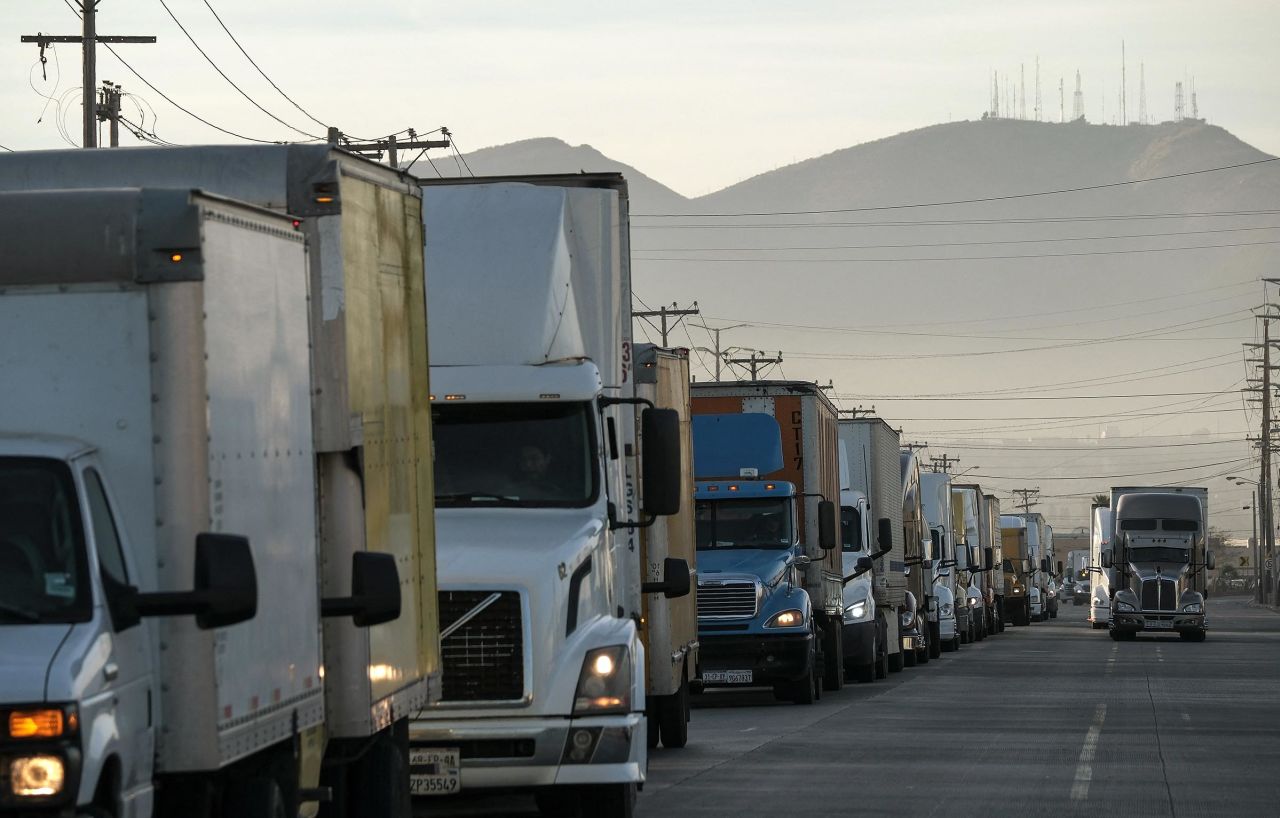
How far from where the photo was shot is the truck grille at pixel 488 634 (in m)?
12.4

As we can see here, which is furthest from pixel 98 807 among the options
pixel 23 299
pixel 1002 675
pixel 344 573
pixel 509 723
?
pixel 1002 675

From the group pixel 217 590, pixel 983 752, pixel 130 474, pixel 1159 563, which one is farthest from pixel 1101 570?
pixel 217 590

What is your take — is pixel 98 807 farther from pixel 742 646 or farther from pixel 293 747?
pixel 742 646

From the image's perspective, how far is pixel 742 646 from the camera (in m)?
26.6

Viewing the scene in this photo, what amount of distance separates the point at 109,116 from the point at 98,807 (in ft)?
102

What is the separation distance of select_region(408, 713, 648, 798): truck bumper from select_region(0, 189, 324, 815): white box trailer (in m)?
4.38

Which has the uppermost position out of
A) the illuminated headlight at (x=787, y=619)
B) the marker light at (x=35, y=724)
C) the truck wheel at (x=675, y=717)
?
the marker light at (x=35, y=724)

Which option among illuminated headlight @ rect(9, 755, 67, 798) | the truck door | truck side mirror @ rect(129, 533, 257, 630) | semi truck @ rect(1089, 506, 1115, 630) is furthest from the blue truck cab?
semi truck @ rect(1089, 506, 1115, 630)

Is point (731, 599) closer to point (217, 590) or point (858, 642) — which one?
point (858, 642)

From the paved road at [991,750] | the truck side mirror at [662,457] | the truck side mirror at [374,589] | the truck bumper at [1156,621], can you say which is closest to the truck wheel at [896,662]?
the paved road at [991,750]

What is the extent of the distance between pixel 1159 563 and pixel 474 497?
44.4m

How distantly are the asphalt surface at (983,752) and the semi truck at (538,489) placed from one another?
116 cm

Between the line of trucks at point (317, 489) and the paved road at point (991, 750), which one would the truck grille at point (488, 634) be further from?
the paved road at point (991, 750)

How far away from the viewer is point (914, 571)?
41.8m
